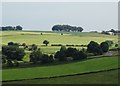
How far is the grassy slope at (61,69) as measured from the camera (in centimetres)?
3262

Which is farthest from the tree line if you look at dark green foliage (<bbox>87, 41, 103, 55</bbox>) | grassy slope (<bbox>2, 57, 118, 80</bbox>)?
grassy slope (<bbox>2, 57, 118, 80</bbox>)

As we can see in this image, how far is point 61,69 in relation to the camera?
36000mm

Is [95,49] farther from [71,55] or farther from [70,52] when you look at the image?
[71,55]

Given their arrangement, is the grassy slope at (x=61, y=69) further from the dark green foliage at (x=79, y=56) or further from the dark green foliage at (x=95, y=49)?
the dark green foliage at (x=95, y=49)

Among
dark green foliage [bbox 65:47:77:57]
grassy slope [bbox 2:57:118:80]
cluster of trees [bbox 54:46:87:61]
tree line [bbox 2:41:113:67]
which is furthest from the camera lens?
dark green foliage [bbox 65:47:77:57]

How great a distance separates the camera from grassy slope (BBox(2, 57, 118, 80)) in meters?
32.6

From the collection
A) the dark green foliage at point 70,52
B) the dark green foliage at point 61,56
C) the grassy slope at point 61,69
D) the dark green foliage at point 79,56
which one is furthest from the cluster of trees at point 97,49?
the grassy slope at point 61,69

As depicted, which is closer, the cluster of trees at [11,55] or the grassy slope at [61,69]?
the grassy slope at [61,69]

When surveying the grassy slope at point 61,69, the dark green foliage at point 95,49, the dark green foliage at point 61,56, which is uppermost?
the dark green foliage at point 95,49

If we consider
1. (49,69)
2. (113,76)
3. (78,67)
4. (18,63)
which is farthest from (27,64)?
(113,76)

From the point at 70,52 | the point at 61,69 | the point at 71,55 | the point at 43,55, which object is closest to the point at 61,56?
the point at 71,55

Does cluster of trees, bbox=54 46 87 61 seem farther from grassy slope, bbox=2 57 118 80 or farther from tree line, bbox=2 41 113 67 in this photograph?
grassy slope, bbox=2 57 118 80

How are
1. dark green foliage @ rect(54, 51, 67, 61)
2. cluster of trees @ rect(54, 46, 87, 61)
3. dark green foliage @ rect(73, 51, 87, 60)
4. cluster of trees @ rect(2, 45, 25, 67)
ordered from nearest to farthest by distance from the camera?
cluster of trees @ rect(2, 45, 25, 67)
dark green foliage @ rect(54, 51, 67, 61)
cluster of trees @ rect(54, 46, 87, 61)
dark green foliage @ rect(73, 51, 87, 60)

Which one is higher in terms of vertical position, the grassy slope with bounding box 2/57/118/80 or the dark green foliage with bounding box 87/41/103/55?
the dark green foliage with bounding box 87/41/103/55
